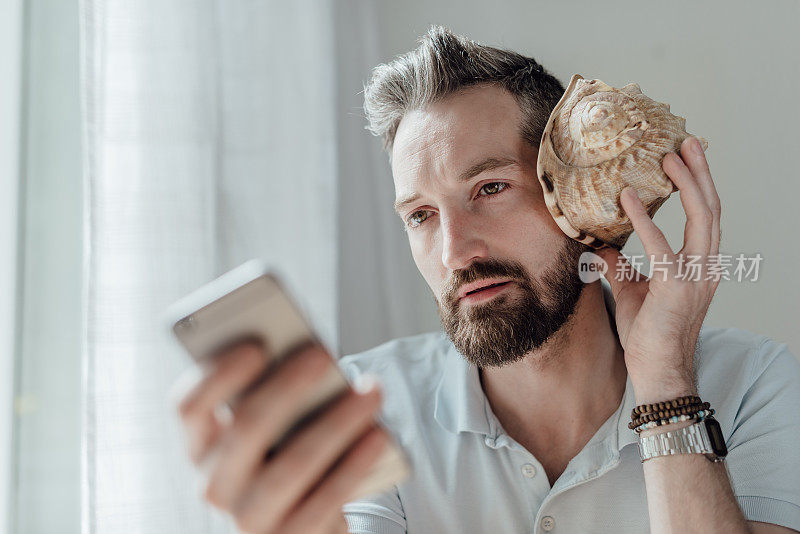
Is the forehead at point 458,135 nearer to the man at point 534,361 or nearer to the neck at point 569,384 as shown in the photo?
the man at point 534,361

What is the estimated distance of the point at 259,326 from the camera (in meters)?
0.63

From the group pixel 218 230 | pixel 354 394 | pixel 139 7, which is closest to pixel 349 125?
pixel 218 230

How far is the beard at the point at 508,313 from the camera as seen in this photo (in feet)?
4.00

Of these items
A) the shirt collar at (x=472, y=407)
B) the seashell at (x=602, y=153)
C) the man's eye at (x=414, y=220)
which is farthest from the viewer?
the man's eye at (x=414, y=220)

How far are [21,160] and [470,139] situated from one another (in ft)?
2.64

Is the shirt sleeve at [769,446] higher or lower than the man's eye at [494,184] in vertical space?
lower

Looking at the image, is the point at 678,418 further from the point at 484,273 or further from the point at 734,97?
the point at 734,97

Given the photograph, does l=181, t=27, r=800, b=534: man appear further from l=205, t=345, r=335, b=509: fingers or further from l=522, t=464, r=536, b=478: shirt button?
l=205, t=345, r=335, b=509: fingers

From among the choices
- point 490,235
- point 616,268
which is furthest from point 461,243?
point 616,268

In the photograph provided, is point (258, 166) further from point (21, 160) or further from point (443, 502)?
point (443, 502)

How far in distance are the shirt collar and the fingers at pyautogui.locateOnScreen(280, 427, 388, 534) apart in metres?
0.69

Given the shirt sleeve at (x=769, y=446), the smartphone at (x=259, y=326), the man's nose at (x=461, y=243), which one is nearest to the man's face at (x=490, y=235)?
the man's nose at (x=461, y=243)

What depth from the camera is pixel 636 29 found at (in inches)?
72.7

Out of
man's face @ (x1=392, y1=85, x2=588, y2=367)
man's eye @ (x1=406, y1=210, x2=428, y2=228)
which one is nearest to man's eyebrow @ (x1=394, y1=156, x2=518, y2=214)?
man's face @ (x1=392, y1=85, x2=588, y2=367)
